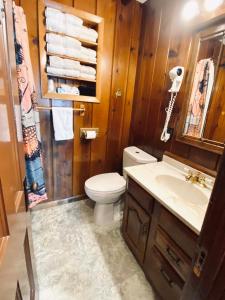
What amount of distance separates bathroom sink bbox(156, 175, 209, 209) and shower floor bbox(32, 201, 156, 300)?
28.9 inches

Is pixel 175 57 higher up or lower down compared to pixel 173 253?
higher up

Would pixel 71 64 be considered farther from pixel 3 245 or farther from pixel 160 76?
pixel 3 245

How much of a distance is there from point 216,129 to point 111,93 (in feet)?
3.99

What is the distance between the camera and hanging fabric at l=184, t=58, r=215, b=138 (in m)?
1.27

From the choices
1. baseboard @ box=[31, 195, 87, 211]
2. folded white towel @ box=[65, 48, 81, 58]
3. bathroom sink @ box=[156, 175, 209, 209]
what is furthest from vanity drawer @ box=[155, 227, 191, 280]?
folded white towel @ box=[65, 48, 81, 58]

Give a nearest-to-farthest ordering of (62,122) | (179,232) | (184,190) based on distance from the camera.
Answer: (179,232)
(184,190)
(62,122)

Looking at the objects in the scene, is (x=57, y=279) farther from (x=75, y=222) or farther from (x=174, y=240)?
(x=174, y=240)

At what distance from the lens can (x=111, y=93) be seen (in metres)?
2.00

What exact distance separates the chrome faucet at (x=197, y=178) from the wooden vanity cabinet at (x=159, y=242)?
1.27 ft

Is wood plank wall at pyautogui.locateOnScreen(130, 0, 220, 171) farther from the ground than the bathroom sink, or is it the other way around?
wood plank wall at pyautogui.locateOnScreen(130, 0, 220, 171)

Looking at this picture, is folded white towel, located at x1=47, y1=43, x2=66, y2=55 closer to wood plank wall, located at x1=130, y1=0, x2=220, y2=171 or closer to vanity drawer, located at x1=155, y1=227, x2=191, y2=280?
wood plank wall, located at x1=130, y1=0, x2=220, y2=171

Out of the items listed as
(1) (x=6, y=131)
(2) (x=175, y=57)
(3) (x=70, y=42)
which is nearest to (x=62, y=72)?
(3) (x=70, y=42)

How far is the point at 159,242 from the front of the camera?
43.6 inches

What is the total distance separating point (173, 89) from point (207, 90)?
271 mm
